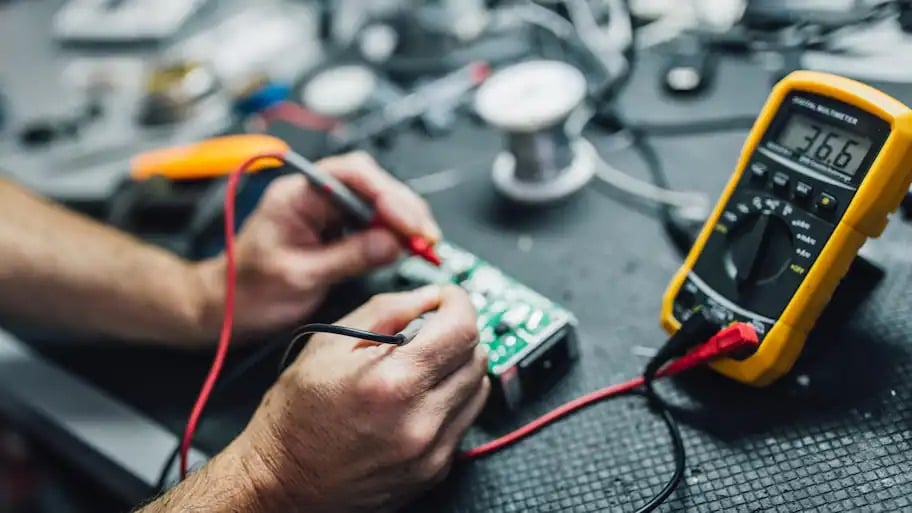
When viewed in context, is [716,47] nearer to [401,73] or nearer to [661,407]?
[401,73]

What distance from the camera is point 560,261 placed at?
2.24 feet

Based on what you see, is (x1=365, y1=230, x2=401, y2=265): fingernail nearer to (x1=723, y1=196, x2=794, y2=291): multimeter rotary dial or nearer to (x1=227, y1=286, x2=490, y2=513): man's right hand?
(x1=227, y1=286, x2=490, y2=513): man's right hand

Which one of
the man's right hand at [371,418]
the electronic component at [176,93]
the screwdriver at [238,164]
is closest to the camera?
the man's right hand at [371,418]

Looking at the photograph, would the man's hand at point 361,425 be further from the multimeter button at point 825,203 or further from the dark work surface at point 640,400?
the multimeter button at point 825,203

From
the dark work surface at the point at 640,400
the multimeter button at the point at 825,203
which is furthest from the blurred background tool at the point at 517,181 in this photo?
the multimeter button at the point at 825,203

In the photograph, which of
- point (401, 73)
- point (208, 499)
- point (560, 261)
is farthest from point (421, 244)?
point (401, 73)

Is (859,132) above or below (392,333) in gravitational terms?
above

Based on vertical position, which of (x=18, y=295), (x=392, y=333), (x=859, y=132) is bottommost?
(x=18, y=295)

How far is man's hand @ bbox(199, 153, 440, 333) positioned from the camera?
2.08 ft

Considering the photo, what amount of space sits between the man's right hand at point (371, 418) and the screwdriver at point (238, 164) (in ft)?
0.43

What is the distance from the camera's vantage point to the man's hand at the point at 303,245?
25.0 inches

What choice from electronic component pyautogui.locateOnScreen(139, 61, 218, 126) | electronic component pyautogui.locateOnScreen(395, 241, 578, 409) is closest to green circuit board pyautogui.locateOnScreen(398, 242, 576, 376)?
electronic component pyautogui.locateOnScreen(395, 241, 578, 409)

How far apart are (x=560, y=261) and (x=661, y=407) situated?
0.18 meters

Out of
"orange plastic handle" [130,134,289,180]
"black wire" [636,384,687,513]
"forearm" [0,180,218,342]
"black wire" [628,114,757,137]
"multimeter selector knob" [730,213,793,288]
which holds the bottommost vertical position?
"forearm" [0,180,218,342]
